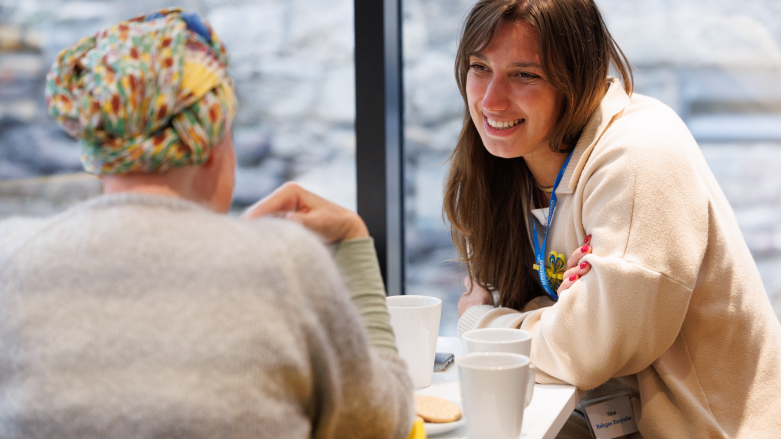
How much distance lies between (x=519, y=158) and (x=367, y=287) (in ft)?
3.03

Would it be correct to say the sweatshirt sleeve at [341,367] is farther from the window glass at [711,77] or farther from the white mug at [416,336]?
the window glass at [711,77]

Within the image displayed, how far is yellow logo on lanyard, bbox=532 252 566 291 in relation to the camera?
137 centimetres

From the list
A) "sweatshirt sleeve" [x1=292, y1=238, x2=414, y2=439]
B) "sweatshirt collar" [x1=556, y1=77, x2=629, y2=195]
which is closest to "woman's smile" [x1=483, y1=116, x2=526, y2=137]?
"sweatshirt collar" [x1=556, y1=77, x2=629, y2=195]

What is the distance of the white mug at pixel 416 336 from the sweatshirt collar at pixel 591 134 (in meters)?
0.40

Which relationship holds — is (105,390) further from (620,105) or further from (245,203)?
(245,203)

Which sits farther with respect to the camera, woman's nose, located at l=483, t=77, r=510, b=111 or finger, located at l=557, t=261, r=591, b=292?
woman's nose, located at l=483, t=77, r=510, b=111

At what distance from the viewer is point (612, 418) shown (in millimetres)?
1229

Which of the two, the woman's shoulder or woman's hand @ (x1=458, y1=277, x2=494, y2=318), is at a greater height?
the woman's shoulder

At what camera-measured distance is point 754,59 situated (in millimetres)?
1952

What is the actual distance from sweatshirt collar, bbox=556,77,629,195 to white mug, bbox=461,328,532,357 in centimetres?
40

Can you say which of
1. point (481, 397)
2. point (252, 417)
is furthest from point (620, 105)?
point (252, 417)

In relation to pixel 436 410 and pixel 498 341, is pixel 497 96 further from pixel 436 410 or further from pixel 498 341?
pixel 436 410

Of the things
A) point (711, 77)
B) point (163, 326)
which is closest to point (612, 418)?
point (163, 326)

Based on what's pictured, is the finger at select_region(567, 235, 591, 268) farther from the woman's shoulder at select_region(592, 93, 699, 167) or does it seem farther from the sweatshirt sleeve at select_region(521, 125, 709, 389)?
the woman's shoulder at select_region(592, 93, 699, 167)
